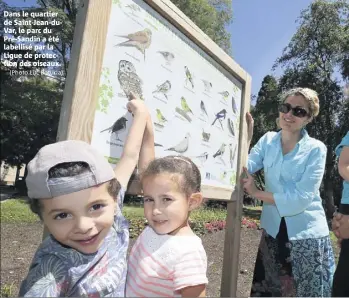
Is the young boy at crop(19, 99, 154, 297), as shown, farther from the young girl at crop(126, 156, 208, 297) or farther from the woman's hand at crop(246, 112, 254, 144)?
the woman's hand at crop(246, 112, 254, 144)

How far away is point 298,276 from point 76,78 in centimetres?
179

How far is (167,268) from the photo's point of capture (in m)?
1.51

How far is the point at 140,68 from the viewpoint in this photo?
6.34ft

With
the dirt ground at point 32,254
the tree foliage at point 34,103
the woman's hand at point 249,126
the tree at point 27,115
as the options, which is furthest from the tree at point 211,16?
the woman's hand at point 249,126

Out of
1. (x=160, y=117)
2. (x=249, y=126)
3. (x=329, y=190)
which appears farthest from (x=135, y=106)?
(x=329, y=190)

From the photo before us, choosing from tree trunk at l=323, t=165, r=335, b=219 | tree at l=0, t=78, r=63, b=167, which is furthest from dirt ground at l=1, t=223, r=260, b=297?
tree trunk at l=323, t=165, r=335, b=219

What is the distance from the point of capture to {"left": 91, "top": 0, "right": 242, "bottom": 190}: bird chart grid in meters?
1.75

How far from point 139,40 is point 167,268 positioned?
1071mm

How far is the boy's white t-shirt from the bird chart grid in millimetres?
452

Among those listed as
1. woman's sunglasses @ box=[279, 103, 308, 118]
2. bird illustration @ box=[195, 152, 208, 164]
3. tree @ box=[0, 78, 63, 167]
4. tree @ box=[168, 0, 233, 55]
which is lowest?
bird illustration @ box=[195, 152, 208, 164]

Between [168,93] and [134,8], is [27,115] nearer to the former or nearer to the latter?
[168,93]

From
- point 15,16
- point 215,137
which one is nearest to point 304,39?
point 15,16

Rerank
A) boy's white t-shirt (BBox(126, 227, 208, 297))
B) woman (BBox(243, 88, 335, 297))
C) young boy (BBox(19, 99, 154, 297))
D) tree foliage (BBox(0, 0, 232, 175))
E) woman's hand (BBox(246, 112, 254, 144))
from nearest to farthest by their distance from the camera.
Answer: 1. young boy (BBox(19, 99, 154, 297))
2. boy's white t-shirt (BBox(126, 227, 208, 297))
3. woman (BBox(243, 88, 335, 297))
4. woman's hand (BBox(246, 112, 254, 144))
5. tree foliage (BBox(0, 0, 232, 175))

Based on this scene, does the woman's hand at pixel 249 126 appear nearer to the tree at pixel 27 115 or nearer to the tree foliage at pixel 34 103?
the tree foliage at pixel 34 103
